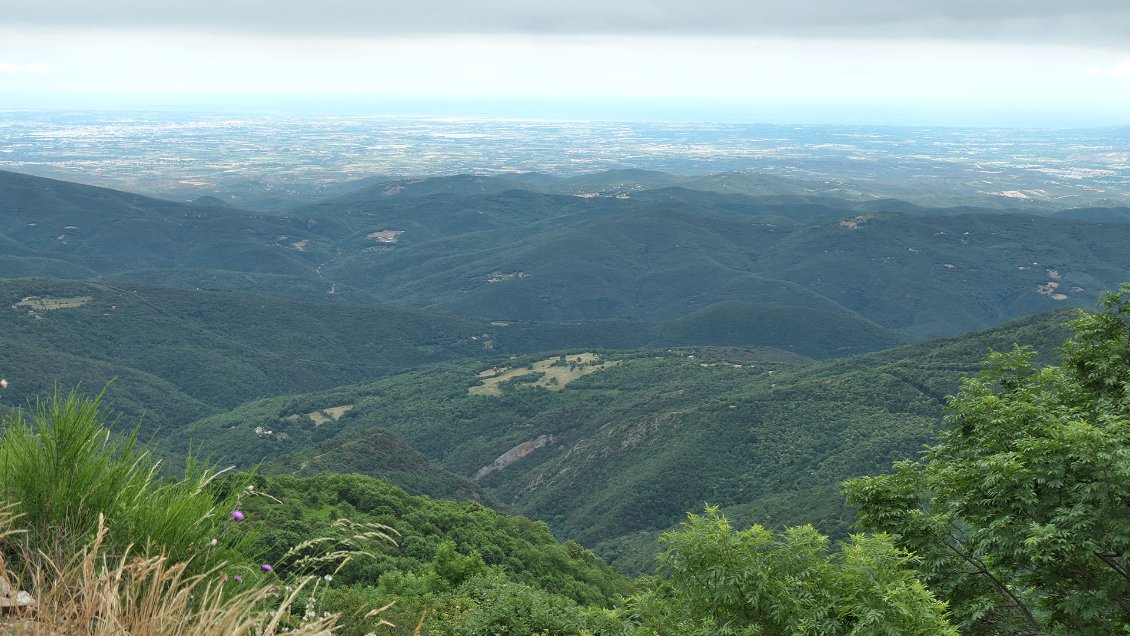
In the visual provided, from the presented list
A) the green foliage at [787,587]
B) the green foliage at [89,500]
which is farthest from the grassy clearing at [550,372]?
the green foliage at [89,500]

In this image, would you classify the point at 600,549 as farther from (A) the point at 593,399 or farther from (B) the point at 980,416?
(B) the point at 980,416

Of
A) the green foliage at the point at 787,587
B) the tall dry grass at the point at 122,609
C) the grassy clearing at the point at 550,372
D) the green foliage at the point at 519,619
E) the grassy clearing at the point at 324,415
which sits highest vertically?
the tall dry grass at the point at 122,609

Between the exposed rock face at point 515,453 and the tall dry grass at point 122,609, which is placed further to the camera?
the exposed rock face at point 515,453

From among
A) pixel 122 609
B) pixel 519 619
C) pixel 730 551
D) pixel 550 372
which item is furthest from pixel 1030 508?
pixel 550 372

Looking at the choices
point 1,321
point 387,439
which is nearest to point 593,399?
point 387,439

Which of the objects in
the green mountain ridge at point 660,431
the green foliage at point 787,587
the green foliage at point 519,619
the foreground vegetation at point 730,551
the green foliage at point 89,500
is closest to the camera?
the foreground vegetation at point 730,551

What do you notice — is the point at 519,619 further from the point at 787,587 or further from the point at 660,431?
the point at 660,431

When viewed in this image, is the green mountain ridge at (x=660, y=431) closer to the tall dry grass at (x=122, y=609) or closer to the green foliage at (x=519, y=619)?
the green foliage at (x=519, y=619)
